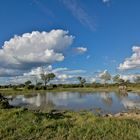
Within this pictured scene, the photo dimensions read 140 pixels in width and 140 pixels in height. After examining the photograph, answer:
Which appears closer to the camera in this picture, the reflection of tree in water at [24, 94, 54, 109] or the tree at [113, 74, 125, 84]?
the reflection of tree in water at [24, 94, 54, 109]

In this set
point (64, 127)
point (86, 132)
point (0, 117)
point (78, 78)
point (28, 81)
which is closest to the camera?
point (86, 132)

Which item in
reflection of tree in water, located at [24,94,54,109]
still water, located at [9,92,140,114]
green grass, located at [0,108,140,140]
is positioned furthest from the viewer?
reflection of tree in water, located at [24,94,54,109]

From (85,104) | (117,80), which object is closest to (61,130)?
(85,104)

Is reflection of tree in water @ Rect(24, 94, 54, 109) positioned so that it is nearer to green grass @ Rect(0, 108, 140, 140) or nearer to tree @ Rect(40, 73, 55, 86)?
green grass @ Rect(0, 108, 140, 140)

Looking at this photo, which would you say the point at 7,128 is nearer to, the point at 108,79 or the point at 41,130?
the point at 41,130

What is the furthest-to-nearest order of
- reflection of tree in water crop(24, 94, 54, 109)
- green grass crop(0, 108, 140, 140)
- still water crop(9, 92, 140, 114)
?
reflection of tree in water crop(24, 94, 54, 109), still water crop(9, 92, 140, 114), green grass crop(0, 108, 140, 140)

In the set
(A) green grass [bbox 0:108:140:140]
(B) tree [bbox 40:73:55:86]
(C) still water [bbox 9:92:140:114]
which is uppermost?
(B) tree [bbox 40:73:55:86]

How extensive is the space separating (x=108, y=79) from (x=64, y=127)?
105m

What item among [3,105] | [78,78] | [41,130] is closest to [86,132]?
[41,130]

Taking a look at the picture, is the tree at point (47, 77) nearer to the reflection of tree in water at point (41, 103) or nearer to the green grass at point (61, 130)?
the reflection of tree in water at point (41, 103)

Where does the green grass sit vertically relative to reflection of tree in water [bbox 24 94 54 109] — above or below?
below

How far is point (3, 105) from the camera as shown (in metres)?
23.1

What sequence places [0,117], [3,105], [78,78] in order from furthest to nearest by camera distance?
[78,78] → [3,105] → [0,117]

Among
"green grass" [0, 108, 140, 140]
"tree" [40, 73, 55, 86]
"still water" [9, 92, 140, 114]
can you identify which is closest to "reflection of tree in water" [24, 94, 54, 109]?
"still water" [9, 92, 140, 114]
